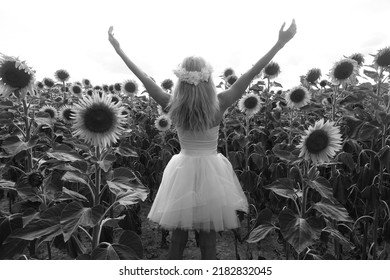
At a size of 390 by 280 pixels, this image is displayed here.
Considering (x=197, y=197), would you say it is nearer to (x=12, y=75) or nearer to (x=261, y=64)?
(x=261, y=64)

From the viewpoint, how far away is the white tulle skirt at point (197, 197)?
2.62 metres

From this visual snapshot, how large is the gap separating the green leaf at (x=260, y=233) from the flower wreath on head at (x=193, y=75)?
1.22 meters

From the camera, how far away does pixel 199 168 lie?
2711 millimetres

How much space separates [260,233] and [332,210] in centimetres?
55

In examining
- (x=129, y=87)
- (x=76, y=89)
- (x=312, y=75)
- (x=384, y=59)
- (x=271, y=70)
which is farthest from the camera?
(x=76, y=89)

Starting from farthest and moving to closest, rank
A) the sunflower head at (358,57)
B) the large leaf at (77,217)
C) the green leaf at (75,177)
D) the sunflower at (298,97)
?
the sunflower head at (358,57) → the sunflower at (298,97) → the green leaf at (75,177) → the large leaf at (77,217)

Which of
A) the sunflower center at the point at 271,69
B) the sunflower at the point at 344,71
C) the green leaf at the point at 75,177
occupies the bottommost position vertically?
the green leaf at the point at 75,177

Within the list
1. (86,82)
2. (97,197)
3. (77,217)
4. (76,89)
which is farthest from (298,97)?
(86,82)

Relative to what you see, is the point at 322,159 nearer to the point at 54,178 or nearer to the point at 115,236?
the point at 54,178

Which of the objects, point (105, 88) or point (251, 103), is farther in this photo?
point (105, 88)

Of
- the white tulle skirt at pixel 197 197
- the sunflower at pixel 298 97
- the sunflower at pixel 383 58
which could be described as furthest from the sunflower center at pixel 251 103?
the white tulle skirt at pixel 197 197

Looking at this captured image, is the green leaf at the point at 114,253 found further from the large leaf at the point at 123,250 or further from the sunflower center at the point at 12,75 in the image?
the sunflower center at the point at 12,75

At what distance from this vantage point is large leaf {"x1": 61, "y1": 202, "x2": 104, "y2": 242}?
1.80 m

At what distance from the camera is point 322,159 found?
7.35ft
